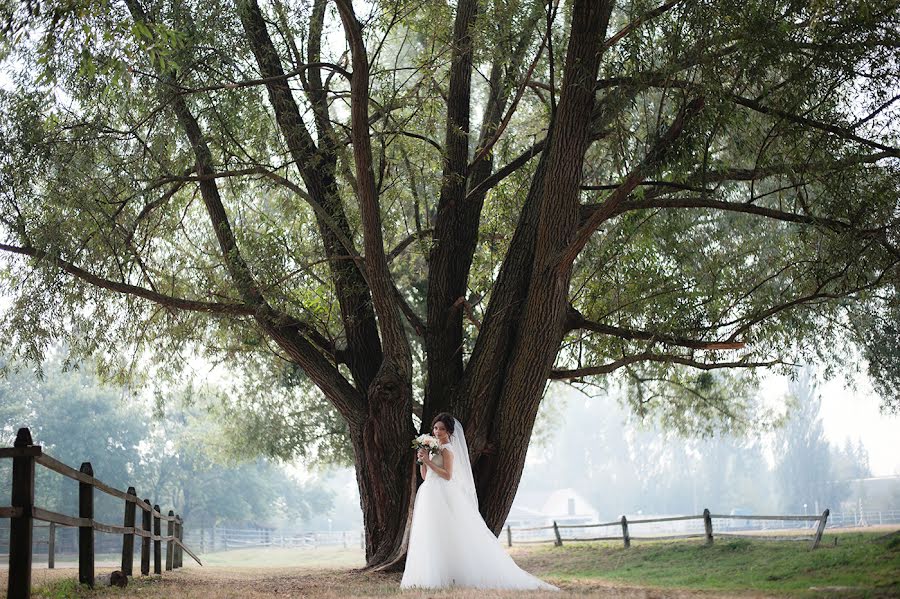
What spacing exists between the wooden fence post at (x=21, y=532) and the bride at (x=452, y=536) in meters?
3.02

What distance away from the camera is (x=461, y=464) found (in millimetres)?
8250

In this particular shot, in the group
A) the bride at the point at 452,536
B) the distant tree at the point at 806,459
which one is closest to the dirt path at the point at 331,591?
the bride at the point at 452,536

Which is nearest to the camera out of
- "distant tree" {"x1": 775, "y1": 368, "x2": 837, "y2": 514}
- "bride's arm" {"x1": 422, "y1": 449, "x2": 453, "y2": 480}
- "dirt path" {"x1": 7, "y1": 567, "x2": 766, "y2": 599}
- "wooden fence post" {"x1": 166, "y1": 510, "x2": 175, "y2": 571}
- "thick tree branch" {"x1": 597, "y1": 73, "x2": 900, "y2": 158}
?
"dirt path" {"x1": 7, "y1": 567, "x2": 766, "y2": 599}

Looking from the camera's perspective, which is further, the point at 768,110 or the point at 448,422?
the point at 448,422

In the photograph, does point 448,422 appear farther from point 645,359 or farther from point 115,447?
point 115,447

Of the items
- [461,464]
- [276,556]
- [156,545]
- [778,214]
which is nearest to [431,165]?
[461,464]

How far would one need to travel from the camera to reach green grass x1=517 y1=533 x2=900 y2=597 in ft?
33.0

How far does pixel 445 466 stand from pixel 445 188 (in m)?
3.67

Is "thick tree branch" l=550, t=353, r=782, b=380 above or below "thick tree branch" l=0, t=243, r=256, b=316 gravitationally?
below

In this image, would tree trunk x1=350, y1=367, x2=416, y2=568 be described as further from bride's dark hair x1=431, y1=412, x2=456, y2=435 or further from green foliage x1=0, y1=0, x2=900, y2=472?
green foliage x1=0, y1=0, x2=900, y2=472

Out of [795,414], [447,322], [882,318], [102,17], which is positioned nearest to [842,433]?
[795,414]

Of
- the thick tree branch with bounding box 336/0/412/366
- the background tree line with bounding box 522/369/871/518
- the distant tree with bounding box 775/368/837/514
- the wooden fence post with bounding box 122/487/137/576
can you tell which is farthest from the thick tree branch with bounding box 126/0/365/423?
the distant tree with bounding box 775/368/837/514

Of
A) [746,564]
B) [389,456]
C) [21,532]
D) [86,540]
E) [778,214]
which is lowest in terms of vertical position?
[746,564]

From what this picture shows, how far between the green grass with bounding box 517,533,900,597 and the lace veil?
2766 millimetres
